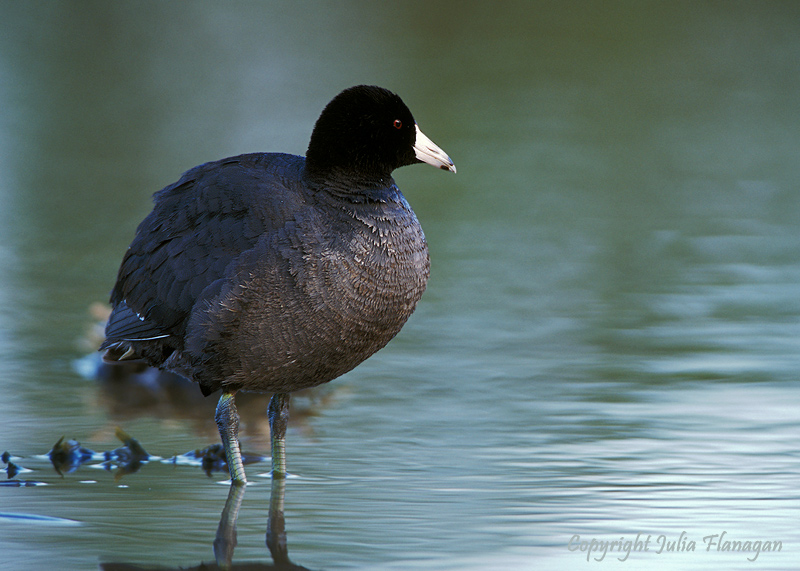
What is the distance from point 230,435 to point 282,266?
801 mm

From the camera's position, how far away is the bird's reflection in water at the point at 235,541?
4.07 metres

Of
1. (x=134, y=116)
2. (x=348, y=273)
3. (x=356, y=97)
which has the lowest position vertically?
(x=348, y=273)

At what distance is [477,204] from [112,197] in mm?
3744

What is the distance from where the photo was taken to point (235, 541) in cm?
439

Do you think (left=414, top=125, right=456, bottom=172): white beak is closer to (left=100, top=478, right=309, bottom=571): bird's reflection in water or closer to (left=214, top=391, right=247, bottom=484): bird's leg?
(left=214, top=391, right=247, bottom=484): bird's leg

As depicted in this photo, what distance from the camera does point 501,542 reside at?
4285 millimetres

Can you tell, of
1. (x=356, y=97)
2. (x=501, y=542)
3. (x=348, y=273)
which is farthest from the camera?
(x=356, y=97)

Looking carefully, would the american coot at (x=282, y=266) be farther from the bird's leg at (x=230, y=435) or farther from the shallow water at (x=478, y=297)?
the shallow water at (x=478, y=297)

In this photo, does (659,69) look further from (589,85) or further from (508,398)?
(508,398)

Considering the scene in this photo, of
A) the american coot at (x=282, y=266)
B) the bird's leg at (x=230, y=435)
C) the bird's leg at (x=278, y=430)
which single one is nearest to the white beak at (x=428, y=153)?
the american coot at (x=282, y=266)

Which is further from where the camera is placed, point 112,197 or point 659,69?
point 659,69

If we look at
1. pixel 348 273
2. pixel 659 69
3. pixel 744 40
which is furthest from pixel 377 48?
pixel 348 273

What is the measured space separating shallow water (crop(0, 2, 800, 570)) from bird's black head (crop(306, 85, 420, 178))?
1.29m

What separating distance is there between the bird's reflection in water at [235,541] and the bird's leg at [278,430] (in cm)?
18
